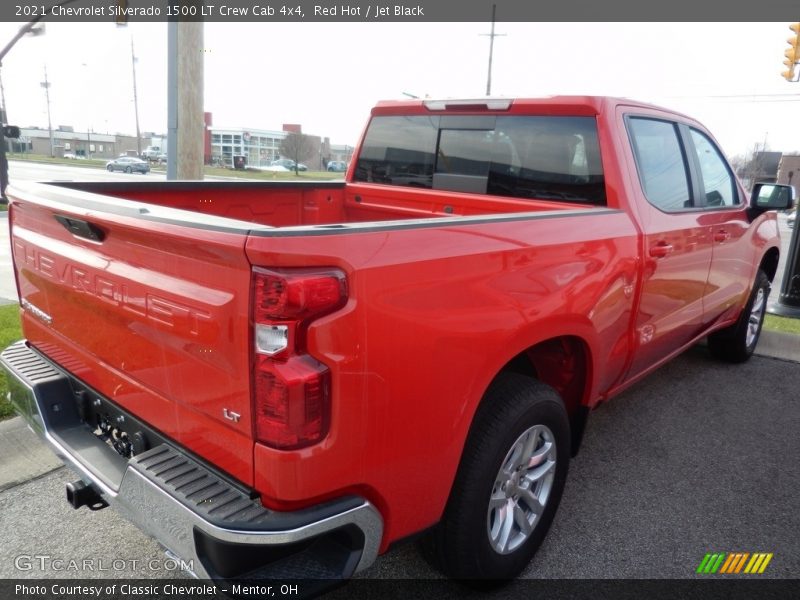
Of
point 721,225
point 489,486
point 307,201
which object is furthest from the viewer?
point 307,201

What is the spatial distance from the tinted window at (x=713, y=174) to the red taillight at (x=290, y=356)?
10.5ft

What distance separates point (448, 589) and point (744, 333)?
3.96 meters

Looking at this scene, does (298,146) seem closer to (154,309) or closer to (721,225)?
(721,225)

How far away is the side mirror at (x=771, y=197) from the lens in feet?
14.2

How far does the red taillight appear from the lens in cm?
160

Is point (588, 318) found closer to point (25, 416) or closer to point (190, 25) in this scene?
point (25, 416)

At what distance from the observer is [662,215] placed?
322 cm

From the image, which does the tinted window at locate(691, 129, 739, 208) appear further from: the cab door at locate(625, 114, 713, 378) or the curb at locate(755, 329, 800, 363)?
the curb at locate(755, 329, 800, 363)

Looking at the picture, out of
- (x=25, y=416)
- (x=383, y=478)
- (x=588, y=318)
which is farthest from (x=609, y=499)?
(x=25, y=416)

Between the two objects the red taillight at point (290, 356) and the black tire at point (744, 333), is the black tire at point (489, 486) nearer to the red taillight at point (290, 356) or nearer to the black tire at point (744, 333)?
the red taillight at point (290, 356)

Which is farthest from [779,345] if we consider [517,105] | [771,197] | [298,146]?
[298,146]

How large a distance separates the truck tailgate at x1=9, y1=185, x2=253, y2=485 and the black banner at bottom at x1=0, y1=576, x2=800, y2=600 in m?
0.84

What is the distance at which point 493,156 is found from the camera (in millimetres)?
3482

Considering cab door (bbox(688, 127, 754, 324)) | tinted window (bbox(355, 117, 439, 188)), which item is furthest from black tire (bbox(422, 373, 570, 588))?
cab door (bbox(688, 127, 754, 324))
